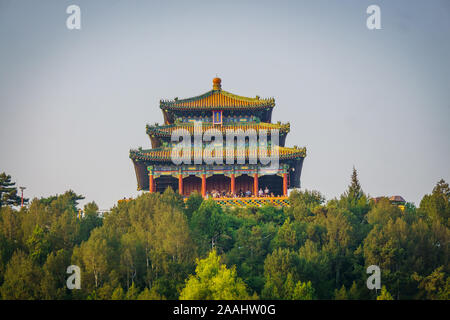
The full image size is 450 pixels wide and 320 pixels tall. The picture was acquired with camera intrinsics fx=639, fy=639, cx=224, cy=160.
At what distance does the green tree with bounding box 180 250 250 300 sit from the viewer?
27078 mm

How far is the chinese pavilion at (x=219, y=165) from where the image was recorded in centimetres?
4303

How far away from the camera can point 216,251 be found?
32594 millimetres

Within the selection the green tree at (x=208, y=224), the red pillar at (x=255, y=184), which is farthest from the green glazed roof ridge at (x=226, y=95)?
the green tree at (x=208, y=224)

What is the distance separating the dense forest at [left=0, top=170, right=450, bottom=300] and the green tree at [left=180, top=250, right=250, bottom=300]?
0.05m

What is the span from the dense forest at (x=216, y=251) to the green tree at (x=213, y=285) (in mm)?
48

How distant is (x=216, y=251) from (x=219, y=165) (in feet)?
38.4

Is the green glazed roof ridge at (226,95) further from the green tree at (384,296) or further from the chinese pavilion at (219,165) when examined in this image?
the green tree at (384,296)

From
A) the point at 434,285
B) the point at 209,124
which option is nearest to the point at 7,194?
the point at 209,124

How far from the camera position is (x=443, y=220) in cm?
3575

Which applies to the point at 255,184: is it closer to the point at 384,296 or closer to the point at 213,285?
the point at 213,285

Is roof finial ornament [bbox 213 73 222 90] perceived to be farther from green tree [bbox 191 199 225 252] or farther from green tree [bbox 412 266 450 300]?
green tree [bbox 412 266 450 300]

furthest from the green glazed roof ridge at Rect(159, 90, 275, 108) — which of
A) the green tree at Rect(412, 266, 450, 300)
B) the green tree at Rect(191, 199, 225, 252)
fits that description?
the green tree at Rect(412, 266, 450, 300)
